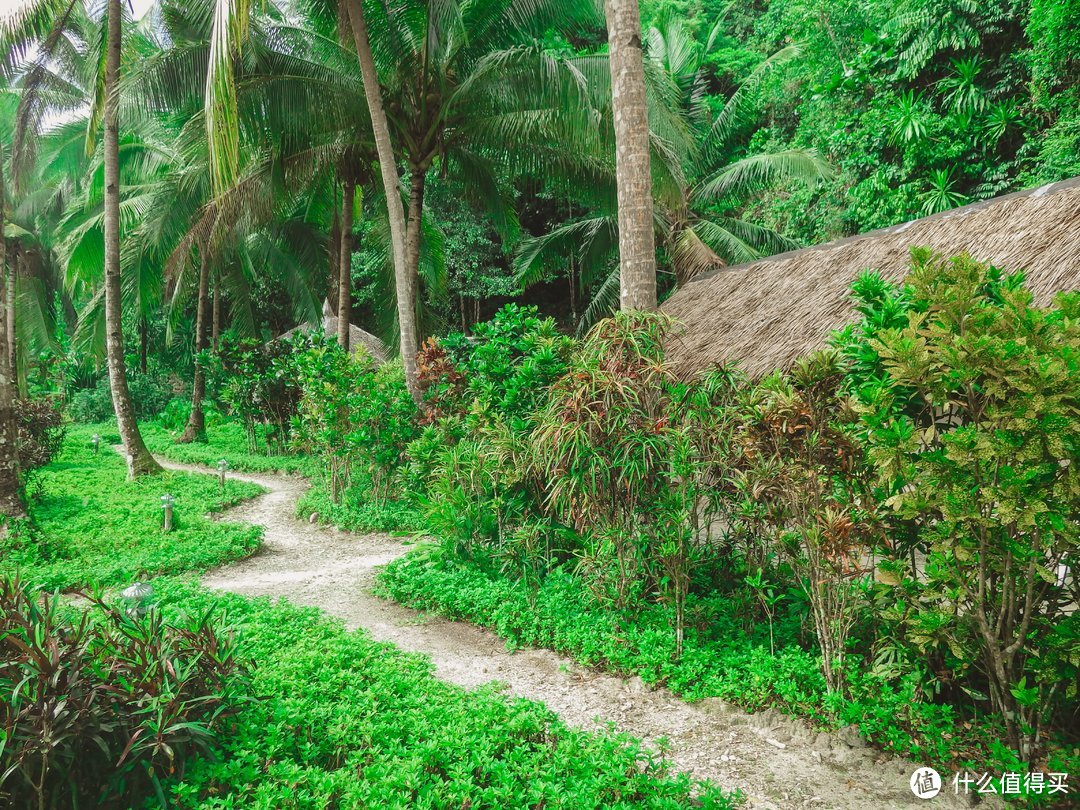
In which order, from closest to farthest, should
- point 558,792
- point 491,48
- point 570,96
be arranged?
point 558,792 → point 570,96 → point 491,48

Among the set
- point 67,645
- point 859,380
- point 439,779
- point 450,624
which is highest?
point 859,380

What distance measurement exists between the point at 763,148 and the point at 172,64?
39.1 feet

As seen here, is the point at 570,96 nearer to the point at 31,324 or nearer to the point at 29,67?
the point at 29,67

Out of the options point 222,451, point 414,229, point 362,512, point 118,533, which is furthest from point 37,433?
point 414,229

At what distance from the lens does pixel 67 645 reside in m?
2.52

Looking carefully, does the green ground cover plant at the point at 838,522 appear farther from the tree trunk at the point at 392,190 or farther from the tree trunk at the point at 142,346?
the tree trunk at the point at 142,346

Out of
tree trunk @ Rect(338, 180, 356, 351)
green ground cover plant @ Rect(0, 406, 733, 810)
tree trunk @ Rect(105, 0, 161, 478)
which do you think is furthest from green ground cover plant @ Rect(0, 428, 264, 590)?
tree trunk @ Rect(338, 180, 356, 351)

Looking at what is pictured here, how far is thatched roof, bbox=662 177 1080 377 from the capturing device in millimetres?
4973

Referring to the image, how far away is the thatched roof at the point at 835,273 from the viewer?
4.97 m

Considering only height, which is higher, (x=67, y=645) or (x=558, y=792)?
(x=67, y=645)

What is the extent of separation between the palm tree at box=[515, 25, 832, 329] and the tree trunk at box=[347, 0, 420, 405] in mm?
3527

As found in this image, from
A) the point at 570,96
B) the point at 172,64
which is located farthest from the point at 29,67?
the point at 570,96

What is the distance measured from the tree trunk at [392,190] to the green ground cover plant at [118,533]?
9.50 feet

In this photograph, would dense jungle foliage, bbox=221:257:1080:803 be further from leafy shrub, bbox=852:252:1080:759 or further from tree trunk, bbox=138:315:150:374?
tree trunk, bbox=138:315:150:374
